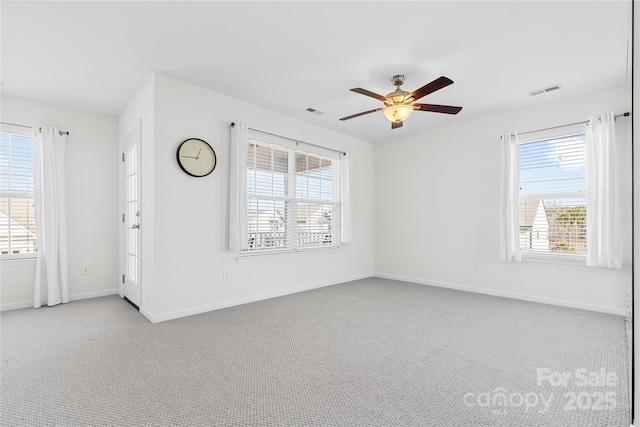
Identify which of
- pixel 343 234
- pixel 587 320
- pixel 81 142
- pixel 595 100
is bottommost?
pixel 587 320

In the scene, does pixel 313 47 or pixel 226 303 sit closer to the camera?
pixel 313 47

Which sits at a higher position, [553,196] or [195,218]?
[553,196]

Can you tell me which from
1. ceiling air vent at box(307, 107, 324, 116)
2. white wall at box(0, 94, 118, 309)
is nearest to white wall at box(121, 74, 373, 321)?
ceiling air vent at box(307, 107, 324, 116)

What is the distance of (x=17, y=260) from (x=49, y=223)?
551mm

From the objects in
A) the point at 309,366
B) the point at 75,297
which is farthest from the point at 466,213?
the point at 75,297

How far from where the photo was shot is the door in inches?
143

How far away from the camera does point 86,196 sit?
13.9 ft

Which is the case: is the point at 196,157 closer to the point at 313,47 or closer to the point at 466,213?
the point at 313,47

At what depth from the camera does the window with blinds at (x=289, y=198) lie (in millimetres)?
4113

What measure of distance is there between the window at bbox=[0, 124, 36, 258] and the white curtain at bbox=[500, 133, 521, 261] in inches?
240

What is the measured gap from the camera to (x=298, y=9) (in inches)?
89.7

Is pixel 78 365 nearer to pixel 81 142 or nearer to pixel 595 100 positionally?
pixel 81 142

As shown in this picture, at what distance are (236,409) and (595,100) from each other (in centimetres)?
484

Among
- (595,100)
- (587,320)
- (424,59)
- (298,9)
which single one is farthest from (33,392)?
(595,100)
